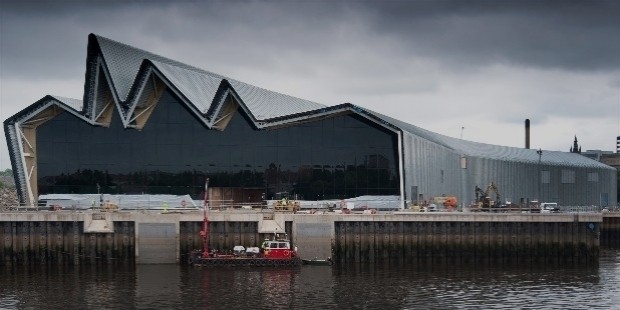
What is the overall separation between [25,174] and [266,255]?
32.3m

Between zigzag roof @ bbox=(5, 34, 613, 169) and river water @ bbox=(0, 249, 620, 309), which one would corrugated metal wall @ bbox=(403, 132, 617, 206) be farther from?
river water @ bbox=(0, 249, 620, 309)

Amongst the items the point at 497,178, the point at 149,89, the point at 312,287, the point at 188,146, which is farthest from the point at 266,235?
the point at 497,178

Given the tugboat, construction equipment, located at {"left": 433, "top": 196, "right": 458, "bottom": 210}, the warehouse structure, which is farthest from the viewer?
the warehouse structure

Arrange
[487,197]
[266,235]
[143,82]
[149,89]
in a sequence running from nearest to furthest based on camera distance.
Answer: [266,235]
[143,82]
[149,89]
[487,197]

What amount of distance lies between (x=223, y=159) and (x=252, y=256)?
19778 mm

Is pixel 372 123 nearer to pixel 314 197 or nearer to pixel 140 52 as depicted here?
pixel 314 197

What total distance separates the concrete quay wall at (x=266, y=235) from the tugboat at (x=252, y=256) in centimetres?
171

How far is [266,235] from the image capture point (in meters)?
78.6

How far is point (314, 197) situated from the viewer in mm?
93250

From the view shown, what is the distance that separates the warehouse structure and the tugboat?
16735 millimetres

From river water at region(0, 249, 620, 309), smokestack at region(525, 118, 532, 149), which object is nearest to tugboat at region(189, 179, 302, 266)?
river water at region(0, 249, 620, 309)

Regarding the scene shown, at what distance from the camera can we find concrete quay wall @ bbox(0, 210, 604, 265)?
78.3m

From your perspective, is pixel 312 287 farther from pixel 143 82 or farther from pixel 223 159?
pixel 143 82

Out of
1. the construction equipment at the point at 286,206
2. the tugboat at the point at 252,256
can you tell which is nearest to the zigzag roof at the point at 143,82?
the construction equipment at the point at 286,206
